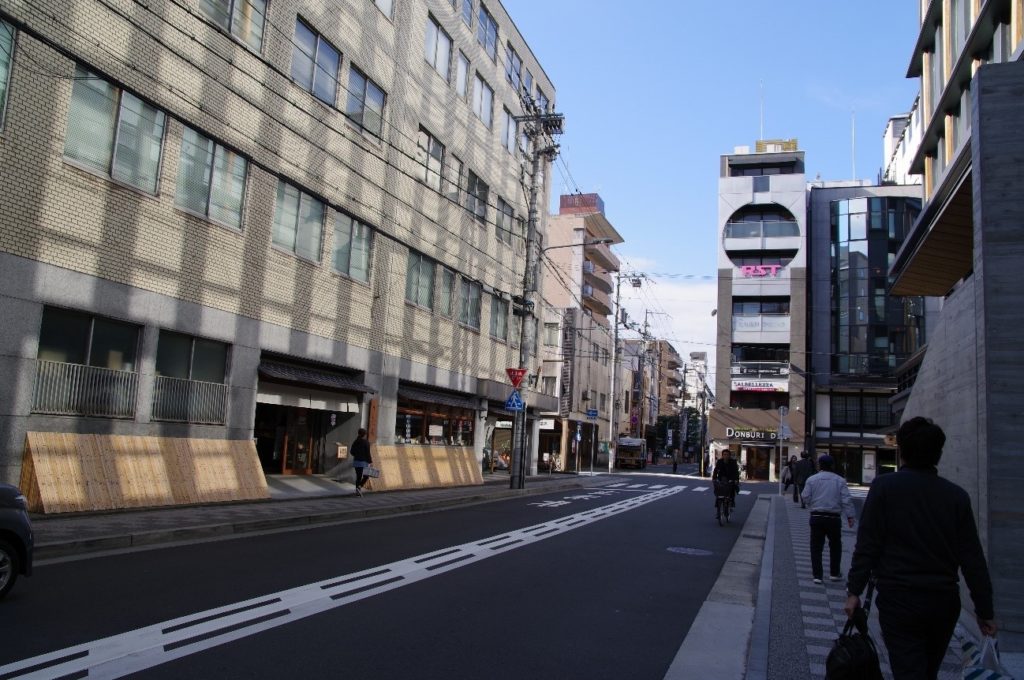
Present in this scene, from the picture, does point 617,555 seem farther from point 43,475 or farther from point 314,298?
point 314,298

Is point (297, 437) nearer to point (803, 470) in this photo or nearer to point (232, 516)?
point (232, 516)

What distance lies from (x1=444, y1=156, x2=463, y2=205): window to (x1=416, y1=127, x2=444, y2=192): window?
24.1 inches

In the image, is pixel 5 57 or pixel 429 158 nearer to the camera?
pixel 5 57

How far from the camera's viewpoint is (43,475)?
1222cm

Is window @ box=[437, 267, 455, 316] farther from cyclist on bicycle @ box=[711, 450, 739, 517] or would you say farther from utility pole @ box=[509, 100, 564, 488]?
cyclist on bicycle @ box=[711, 450, 739, 517]

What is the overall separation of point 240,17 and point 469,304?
14.9 metres

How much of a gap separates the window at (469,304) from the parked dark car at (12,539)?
74.7ft

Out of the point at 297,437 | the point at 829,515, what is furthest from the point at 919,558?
the point at 297,437

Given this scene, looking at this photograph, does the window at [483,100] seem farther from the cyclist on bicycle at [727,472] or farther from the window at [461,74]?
the cyclist on bicycle at [727,472]

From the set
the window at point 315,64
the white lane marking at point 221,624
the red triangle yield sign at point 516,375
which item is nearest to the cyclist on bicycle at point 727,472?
the red triangle yield sign at point 516,375

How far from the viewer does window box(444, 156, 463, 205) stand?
28.1m

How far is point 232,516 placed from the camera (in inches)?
524

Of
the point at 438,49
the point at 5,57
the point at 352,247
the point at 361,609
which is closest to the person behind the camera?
the point at 361,609

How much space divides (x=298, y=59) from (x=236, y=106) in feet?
9.78
